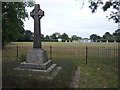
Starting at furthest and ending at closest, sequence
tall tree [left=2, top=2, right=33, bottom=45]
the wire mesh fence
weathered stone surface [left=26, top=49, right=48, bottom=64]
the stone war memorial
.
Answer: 1. tall tree [left=2, top=2, right=33, bottom=45]
2. the wire mesh fence
3. weathered stone surface [left=26, top=49, right=48, bottom=64]
4. the stone war memorial

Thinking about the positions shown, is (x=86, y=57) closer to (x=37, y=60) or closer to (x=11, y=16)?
(x=37, y=60)

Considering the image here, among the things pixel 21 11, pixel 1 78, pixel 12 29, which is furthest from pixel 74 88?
pixel 21 11

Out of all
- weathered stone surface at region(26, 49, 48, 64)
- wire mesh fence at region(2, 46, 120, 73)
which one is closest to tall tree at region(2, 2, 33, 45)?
wire mesh fence at region(2, 46, 120, 73)

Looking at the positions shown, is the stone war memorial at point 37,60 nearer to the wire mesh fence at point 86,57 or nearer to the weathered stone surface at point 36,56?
the weathered stone surface at point 36,56

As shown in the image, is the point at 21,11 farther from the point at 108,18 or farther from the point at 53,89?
the point at 53,89

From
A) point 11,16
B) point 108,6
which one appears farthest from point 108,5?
point 11,16

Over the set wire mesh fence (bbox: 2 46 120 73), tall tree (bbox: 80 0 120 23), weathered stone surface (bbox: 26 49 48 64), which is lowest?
wire mesh fence (bbox: 2 46 120 73)

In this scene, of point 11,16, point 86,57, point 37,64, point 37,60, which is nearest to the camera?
point 37,64

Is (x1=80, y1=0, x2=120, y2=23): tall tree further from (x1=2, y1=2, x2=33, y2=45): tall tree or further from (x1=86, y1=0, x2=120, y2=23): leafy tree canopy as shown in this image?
(x1=2, y1=2, x2=33, y2=45): tall tree

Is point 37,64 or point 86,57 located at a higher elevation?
point 37,64

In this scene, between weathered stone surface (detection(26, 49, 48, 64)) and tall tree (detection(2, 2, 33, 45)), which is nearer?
weathered stone surface (detection(26, 49, 48, 64))

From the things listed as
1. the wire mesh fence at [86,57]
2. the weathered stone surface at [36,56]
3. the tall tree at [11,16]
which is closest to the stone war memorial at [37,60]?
the weathered stone surface at [36,56]

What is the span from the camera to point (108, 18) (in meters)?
11.1

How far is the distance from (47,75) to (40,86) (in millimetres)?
2252
